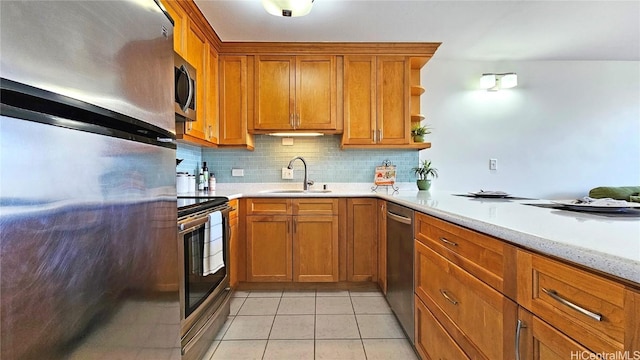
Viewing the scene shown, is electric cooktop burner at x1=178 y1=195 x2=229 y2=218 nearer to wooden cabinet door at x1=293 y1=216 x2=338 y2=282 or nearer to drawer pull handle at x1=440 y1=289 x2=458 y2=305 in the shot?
wooden cabinet door at x1=293 y1=216 x2=338 y2=282

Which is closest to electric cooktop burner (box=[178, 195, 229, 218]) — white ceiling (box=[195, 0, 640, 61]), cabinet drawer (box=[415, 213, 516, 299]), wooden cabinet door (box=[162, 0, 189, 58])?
wooden cabinet door (box=[162, 0, 189, 58])

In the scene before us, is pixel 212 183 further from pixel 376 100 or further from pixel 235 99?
pixel 376 100

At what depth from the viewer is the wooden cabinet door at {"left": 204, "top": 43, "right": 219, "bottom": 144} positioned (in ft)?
8.58

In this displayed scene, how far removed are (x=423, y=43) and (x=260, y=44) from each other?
154cm

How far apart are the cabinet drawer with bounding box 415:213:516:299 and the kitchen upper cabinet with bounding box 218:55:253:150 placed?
206 cm

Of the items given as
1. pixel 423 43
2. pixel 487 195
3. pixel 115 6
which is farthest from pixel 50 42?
pixel 423 43

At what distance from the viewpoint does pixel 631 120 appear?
139 inches

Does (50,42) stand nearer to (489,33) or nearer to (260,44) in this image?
(260,44)

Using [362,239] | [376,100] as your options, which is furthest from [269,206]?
[376,100]

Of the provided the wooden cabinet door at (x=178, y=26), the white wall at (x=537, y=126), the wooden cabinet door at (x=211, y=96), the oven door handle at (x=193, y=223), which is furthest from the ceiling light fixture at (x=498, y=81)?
the oven door handle at (x=193, y=223)

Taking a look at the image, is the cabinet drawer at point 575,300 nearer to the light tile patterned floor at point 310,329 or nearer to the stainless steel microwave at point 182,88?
the light tile patterned floor at point 310,329

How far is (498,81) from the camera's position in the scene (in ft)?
11.0

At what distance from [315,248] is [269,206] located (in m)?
0.55

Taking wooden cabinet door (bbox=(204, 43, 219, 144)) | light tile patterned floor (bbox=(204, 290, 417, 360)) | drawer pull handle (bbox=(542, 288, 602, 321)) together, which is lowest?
light tile patterned floor (bbox=(204, 290, 417, 360))
